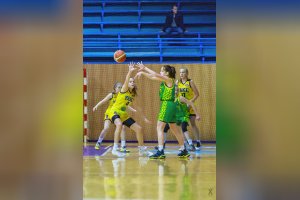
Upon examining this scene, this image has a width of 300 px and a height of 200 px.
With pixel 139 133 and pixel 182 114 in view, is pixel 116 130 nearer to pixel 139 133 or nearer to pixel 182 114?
pixel 139 133

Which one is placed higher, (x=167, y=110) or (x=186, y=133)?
(x=167, y=110)

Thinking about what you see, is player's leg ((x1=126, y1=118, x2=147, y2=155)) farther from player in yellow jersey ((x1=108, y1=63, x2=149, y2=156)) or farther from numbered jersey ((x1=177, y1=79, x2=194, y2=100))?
numbered jersey ((x1=177, y1=79, x2=194, y2=100))

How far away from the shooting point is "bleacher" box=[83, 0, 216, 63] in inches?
600


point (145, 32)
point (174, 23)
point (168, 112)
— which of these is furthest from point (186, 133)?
point (145, 32)

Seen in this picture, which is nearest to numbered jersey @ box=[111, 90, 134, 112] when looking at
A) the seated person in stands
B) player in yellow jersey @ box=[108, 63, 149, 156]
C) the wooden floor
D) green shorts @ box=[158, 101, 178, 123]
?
player in yellow jersey @ box=[108, 63, 149, 156]

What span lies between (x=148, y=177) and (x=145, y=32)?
10.5 metres

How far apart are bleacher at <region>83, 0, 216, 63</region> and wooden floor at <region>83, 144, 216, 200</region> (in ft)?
20.6

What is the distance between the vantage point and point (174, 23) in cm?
1576
